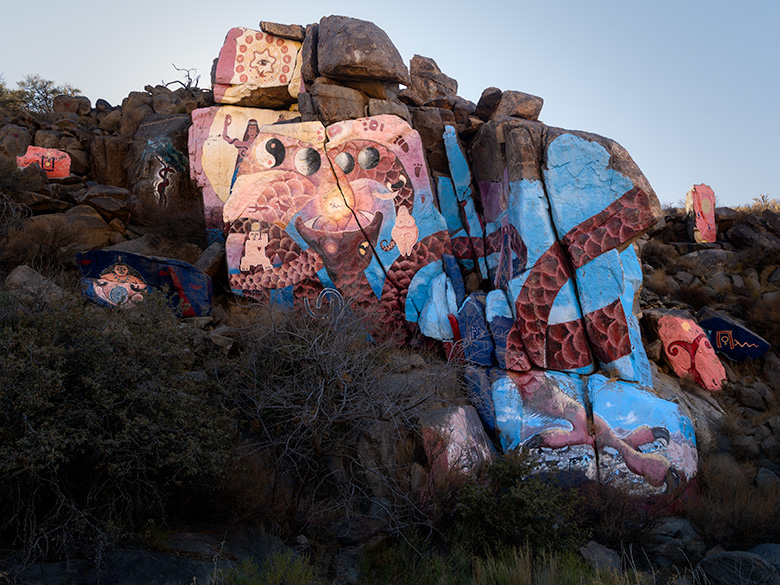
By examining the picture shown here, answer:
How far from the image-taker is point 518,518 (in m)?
6.36

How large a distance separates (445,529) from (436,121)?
8.37m

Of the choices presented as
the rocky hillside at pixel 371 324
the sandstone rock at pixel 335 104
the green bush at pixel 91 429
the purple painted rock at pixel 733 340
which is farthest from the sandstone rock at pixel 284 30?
the purple painted rock at pixel 733 340

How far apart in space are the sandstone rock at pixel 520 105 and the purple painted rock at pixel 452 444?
6.87 metres

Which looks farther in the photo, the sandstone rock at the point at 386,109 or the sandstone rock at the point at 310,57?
the sandstone rock at the point at 310,57

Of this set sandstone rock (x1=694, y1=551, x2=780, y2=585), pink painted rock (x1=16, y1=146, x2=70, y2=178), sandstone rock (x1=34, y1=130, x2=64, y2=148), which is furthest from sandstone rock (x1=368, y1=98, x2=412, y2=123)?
sandstone rock (x1=694, y1=551, x2=780, y2=585)

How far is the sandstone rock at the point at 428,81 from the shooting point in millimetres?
16250

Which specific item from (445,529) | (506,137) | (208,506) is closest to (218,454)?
(208,506)

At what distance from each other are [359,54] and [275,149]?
→ 2513 millimetres

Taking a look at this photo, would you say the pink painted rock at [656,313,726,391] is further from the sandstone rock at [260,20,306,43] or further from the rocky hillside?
the sandstone rock at [260,20,306,43]

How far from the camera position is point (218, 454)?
5.64 meters

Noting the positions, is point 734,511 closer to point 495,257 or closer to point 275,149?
point 495,257

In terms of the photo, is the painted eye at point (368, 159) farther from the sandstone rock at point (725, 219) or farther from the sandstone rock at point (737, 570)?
the sandstone rock at point (725, 219)

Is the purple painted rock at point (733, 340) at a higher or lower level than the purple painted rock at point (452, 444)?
higher

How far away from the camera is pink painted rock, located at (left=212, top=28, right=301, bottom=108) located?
12.9m
